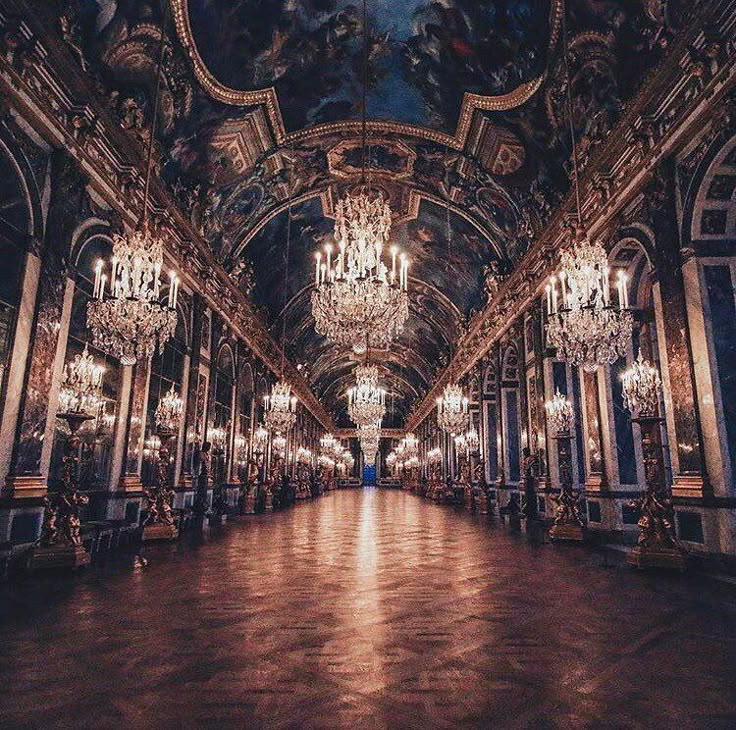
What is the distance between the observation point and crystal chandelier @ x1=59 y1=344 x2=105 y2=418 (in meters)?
5.62

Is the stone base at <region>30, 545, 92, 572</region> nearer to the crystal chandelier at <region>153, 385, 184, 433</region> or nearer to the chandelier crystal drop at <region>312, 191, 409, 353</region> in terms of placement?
the crystal chandelier at <region>153, 385, 184, 433</region>

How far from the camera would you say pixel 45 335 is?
606 centimetres

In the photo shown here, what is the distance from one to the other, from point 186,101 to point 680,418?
9295 mm

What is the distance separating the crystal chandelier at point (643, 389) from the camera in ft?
19.7

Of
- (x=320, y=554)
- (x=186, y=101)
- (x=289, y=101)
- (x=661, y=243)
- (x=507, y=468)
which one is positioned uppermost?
(x=289, y=101)

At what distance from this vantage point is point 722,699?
238cm

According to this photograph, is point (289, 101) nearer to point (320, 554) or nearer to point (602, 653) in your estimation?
point (320, 554)

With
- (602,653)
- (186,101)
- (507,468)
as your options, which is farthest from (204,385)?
(602,653)

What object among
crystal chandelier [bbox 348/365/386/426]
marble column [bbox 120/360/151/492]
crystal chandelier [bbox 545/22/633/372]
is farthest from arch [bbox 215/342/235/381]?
crystal chandelier [bbox 545/22/633/372]

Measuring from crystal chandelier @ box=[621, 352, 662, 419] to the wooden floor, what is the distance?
1.90 metres

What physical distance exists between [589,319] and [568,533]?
4.21 m

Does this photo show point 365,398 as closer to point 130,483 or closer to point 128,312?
point 130,483

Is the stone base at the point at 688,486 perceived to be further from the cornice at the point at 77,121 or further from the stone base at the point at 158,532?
the cornice at the point at 77,121

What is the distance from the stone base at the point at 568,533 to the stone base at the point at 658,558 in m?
2.35
